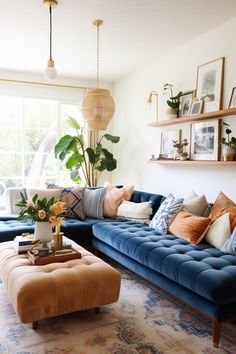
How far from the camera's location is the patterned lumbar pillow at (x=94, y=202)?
406cm

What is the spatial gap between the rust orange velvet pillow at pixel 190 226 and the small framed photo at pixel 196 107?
1145 millimetres

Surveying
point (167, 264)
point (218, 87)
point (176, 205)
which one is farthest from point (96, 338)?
point (218, 87)

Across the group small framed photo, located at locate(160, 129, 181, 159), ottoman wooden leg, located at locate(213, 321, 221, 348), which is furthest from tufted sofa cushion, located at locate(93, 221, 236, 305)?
small framed photo, located at locate(160, 129, 181, 159)

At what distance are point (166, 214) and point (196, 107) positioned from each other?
4.08ft

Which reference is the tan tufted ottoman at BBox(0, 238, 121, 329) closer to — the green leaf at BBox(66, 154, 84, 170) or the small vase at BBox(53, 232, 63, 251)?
the small vase at BBox(53, 232, 63, 251)

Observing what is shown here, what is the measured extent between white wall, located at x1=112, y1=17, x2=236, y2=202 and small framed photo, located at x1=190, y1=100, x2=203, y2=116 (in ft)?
0.85

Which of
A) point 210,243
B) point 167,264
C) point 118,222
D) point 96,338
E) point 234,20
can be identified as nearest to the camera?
point 96,338

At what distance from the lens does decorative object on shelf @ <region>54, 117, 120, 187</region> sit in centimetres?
486

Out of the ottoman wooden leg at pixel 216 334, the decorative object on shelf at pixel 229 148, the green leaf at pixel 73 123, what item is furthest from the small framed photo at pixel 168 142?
the ottoman wooden leg at pixel 216 334

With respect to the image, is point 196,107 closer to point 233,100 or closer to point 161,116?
point 233,100

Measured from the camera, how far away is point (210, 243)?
2.76 meters

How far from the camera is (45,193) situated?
3.94 meters

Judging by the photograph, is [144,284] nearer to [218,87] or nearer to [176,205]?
[176,205]

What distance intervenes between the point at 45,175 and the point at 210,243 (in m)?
3.27
